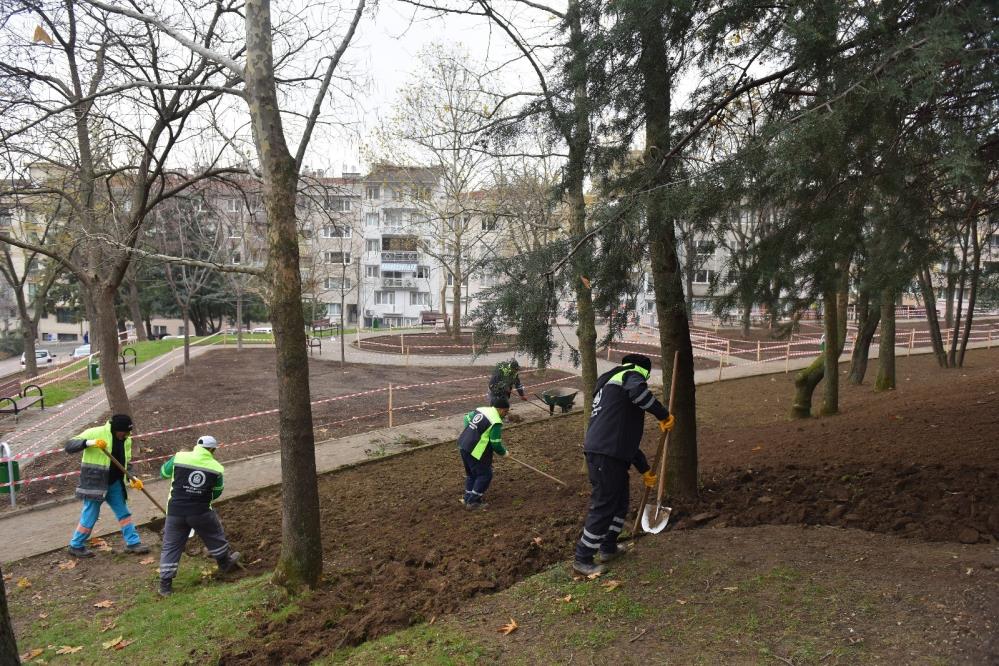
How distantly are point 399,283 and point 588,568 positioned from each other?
47.5 metres

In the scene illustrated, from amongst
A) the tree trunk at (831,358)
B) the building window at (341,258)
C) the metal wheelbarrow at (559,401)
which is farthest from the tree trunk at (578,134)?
the building window at (341,258)

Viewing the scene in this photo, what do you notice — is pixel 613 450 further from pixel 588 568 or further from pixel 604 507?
pixel 588 568

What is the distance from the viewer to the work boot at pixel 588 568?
15.4ft

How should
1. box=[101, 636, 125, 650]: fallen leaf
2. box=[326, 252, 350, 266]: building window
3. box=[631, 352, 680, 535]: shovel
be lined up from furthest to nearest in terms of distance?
A: box=[326, 252, 350, 266]: building window, box=[631, 352, 680, 535]: shovel, box=[101, 636, 125, 650]: fallen leaf

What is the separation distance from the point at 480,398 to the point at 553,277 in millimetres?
10621

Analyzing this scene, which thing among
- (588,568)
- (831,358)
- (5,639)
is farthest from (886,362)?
(5,639)

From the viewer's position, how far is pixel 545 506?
690 centimetres

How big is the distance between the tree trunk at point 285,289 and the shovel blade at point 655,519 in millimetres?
2761

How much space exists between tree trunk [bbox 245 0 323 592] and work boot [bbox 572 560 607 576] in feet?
7.25

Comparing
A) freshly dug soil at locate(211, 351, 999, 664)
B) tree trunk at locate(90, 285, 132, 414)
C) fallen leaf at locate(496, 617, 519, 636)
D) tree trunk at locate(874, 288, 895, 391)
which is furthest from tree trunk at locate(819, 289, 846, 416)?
tree trunk at locate(90, 285, 132, 414)

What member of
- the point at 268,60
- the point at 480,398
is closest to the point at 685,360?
the point at 268,60

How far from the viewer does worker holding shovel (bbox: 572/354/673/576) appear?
4719mm

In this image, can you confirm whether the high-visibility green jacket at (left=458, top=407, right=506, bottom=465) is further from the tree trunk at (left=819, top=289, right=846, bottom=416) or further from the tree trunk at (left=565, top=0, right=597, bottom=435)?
the tree trunk at (left=819, top=289, right=846, bottom=416)

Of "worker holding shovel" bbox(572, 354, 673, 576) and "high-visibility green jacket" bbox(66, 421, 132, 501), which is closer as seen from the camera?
"worker holding shovel" bbox(572, 354, 673, 576)
